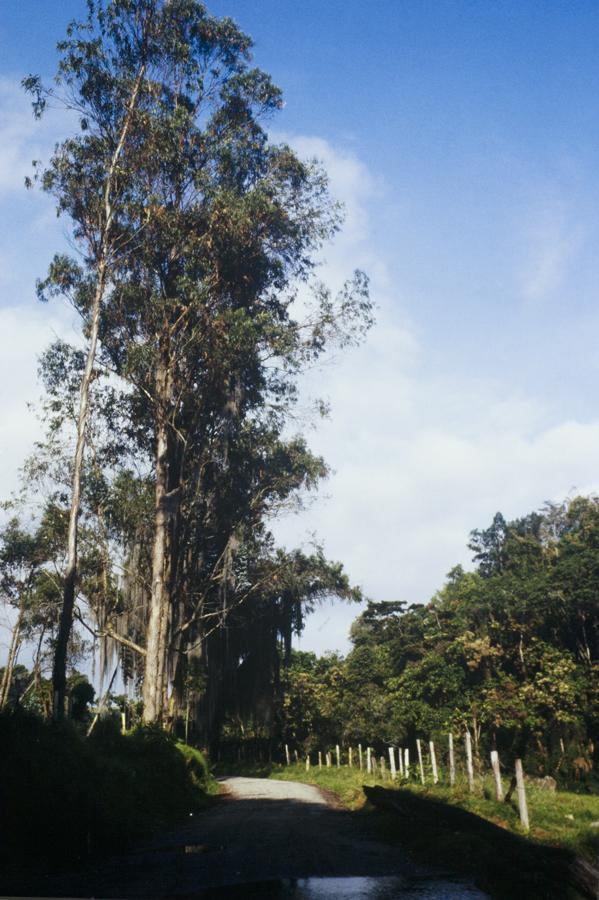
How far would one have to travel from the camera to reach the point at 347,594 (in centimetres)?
3042

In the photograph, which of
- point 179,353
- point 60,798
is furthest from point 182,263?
point 60,798

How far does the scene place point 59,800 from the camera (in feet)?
30.5

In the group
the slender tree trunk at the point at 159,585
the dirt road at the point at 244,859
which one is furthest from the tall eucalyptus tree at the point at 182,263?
the dirt road at the point at 244,859

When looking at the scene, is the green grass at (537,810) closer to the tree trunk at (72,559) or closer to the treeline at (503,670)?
the tree trunk at (72,559)

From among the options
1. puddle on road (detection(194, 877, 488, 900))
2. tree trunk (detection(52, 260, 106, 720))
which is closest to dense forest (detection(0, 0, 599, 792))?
tree trunk (detection(52, 260, 106, 720))

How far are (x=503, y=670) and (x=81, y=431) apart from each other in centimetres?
2721

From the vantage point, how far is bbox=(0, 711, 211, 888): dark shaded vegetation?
344 inches

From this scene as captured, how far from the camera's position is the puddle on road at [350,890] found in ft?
21.0

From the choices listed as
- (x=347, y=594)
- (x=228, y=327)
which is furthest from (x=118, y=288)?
(x=347, y=594)

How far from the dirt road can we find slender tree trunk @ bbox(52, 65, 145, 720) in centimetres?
596

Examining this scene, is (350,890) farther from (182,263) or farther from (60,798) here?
(182,263)

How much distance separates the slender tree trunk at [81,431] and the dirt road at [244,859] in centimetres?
596

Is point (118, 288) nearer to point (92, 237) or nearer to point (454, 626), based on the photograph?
point (92, 237)

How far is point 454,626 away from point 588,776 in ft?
33.6
